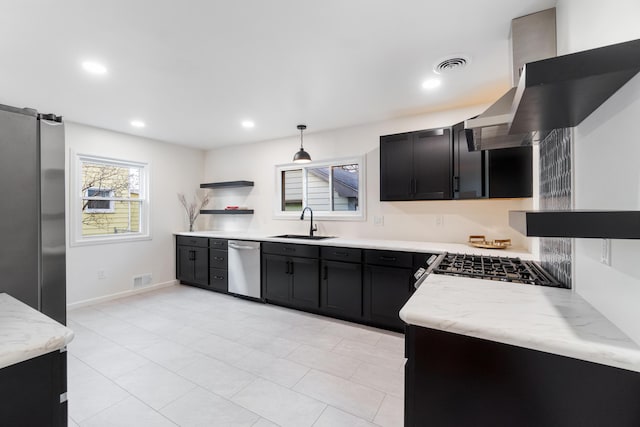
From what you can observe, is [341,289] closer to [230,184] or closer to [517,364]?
[517,364]

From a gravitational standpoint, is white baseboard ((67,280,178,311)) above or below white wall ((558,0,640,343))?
below

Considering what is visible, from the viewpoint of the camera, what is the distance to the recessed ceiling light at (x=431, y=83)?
2594mm

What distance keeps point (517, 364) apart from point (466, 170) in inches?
92.3

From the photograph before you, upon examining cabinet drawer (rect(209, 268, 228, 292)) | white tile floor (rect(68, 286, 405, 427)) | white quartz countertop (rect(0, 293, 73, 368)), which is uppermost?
white quartz countertop (rect(0, 293, 73, 368))

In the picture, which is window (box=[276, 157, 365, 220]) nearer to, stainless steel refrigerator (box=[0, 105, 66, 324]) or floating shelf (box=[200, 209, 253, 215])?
floating shelf (box=[200, 209, 253, 215])

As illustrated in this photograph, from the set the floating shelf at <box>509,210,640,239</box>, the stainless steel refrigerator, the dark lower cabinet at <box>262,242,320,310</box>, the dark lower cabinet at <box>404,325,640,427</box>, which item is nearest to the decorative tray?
the dark lower cabinet at <box>262,242,320,310</box>

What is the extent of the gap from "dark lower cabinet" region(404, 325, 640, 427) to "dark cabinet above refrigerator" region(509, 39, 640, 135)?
2.77ft

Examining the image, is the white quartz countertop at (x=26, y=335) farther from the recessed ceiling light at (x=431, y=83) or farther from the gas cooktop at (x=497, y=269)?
the recessed ceiling light at (x=431, y=83)

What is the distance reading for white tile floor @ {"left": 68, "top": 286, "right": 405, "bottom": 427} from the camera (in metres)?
1.79

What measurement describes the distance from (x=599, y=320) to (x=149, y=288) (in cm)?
516

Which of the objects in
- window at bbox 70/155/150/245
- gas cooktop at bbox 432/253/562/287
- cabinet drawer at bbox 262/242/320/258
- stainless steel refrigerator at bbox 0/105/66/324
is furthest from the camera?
window at bbox 70/155/150/245

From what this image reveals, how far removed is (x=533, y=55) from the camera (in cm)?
168

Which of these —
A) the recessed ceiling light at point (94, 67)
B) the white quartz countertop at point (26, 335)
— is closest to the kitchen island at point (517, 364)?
the white quartz countertop at point (26, 335)

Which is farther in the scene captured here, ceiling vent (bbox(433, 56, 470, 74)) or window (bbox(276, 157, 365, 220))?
window (bbox(276, 157, 365, 220))
